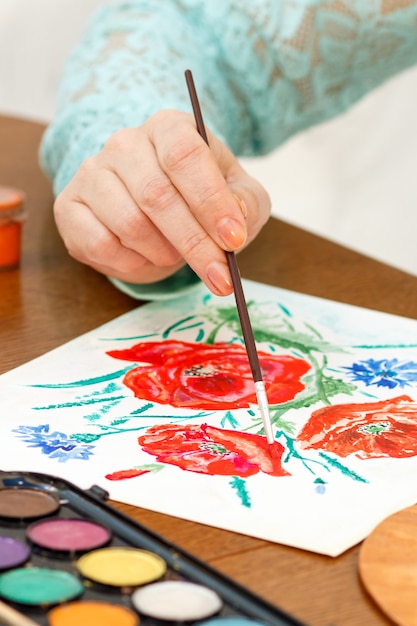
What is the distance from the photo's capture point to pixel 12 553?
0.41 meters

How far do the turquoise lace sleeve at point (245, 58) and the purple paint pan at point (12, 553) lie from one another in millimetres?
535

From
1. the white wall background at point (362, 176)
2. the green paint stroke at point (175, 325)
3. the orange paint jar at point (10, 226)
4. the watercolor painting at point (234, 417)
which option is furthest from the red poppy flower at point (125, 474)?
the white wall background at point (362, 176)

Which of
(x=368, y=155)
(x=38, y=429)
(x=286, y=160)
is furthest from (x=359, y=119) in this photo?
(x=38, y=429)

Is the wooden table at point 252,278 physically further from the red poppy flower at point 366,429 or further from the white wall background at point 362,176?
the white wall background at point 362,176

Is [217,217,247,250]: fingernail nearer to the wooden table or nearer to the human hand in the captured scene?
the human hand

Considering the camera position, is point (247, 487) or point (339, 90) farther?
point (339, 90)

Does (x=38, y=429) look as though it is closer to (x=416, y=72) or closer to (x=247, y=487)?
(x=247, y=487)

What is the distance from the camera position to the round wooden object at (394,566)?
0.42m

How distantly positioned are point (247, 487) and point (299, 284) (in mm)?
367

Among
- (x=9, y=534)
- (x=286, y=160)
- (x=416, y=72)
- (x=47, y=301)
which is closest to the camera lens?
(x=9, y=534)

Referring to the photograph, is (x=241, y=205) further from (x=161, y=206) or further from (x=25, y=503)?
(x=25, y=503)

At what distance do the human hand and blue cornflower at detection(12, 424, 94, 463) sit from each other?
0.54 ft

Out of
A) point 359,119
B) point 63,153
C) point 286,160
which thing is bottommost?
point 286,160

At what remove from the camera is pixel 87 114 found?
895 millimetres
